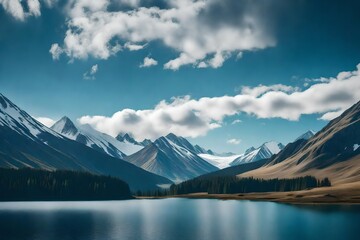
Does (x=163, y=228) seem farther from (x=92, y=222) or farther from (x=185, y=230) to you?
(x=92, y=222)

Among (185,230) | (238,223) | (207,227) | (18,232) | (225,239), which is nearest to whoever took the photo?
(225,239)

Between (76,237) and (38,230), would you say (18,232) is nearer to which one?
(38,230)

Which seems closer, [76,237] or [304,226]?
A: [76,237]

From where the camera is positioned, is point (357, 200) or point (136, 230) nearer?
point (136, 230)

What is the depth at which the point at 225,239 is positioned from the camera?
250 ft

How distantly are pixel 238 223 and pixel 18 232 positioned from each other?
2116 inches

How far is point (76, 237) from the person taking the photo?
79.4 meters

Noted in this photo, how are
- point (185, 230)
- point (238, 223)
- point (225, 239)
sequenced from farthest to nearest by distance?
point (238, 223) → point (185, 230) → point (225, 239)

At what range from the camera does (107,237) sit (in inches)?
3118

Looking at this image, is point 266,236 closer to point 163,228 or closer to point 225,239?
point 225,239

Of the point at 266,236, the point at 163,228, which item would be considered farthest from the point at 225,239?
the point at 163,228

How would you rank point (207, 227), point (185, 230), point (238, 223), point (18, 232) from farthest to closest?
1. point (238, 223)
2. point (207, 227)
3. point (185, 230)
4. point (18, 232)

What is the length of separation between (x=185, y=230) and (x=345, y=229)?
35769 mm

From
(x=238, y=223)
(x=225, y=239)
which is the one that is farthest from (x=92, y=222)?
(x=225, y=239)
